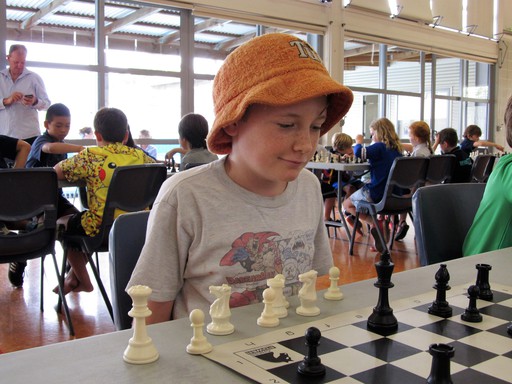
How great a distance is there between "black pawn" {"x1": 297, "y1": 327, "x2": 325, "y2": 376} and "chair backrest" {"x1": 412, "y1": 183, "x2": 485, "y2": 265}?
1156 mm

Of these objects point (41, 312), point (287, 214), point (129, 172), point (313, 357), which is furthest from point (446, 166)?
point (313, 357)

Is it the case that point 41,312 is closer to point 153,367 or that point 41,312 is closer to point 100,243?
point 100,243

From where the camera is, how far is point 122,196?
2951mm

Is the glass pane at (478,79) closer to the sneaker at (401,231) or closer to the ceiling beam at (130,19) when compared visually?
the sneaker at (401,231)

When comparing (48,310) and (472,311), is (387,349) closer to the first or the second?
(472,311)

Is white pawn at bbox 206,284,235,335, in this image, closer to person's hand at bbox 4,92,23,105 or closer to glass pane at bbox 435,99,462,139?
person's hand at bbox 4,92,23,105

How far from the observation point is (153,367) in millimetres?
661

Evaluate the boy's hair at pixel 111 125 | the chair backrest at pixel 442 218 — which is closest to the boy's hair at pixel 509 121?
the chair backrest at pixel 442 218

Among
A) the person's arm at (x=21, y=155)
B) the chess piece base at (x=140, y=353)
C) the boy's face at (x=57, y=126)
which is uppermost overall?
the boy's face at (x=57, y=126)

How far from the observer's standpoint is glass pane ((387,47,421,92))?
10.1m

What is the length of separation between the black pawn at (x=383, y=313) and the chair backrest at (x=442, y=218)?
883mm

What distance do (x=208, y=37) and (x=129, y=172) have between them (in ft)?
15.6

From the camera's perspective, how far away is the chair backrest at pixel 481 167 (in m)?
5.50

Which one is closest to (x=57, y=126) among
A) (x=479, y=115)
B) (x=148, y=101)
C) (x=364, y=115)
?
(x=148, y=101)
